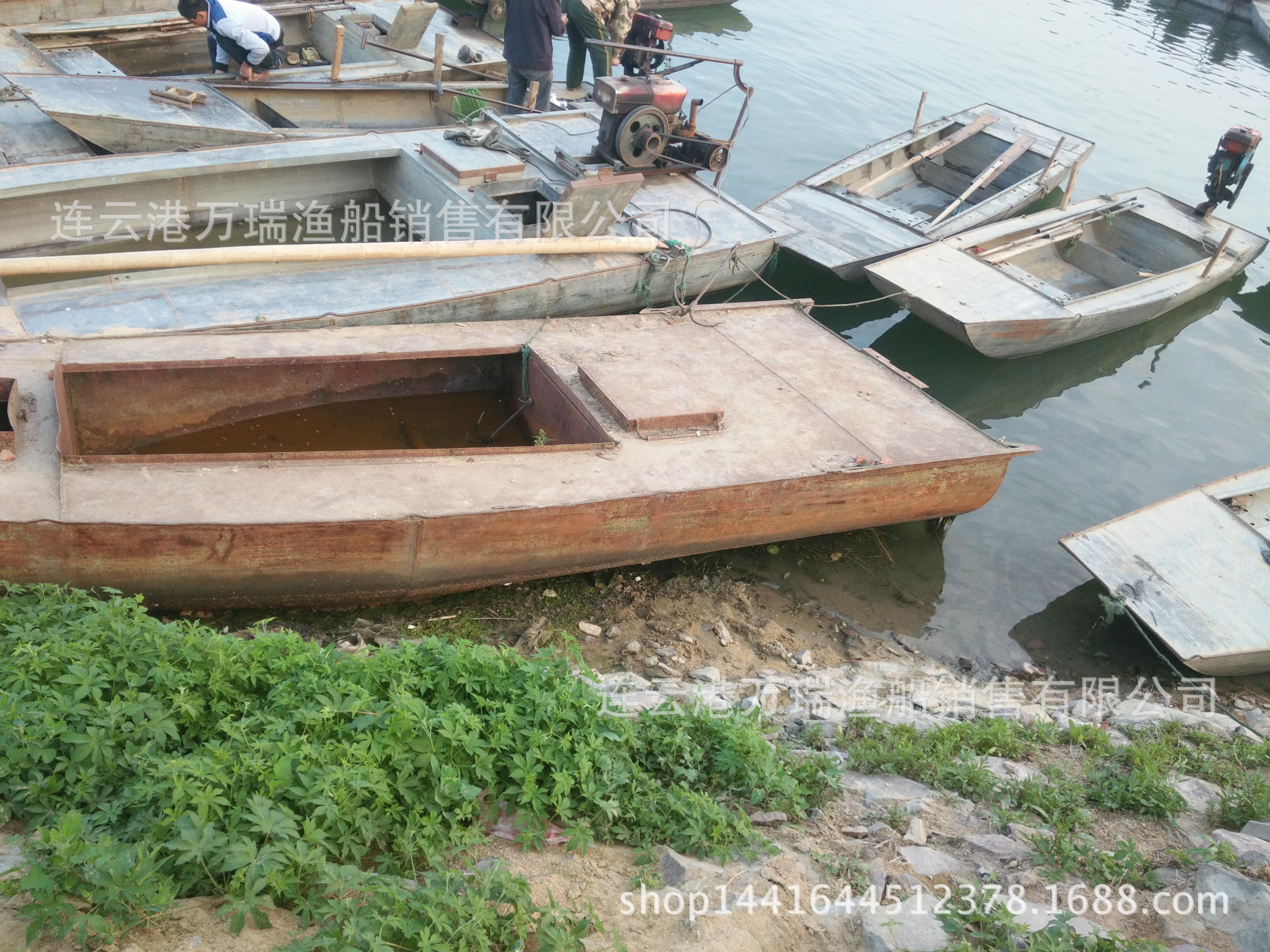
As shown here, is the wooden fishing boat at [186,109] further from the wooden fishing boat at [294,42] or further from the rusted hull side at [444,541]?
the rusted hull side at [444,541]

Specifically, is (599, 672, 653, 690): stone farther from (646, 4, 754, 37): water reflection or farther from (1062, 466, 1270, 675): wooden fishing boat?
(646, 4, 754, 37): water reflection

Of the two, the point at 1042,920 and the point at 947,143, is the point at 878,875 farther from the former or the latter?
the point at 947,143

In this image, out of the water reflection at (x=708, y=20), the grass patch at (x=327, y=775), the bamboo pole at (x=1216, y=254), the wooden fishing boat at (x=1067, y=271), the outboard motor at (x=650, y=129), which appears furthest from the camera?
the water reflection at (x=708, y=20)

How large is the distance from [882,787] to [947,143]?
9.82 metres

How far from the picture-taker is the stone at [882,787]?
13.9 ft

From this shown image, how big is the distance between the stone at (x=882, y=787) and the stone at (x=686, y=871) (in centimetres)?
103

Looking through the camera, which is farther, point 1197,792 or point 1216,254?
point 1216,254

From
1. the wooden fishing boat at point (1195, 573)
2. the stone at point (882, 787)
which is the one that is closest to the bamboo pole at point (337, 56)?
the wooden fishing boat at point (1195, 573)

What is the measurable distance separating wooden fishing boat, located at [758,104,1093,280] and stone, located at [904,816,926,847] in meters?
6.20

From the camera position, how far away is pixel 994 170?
11.3m

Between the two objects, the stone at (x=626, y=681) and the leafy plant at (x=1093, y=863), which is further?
the stone at (x=626, y=681)

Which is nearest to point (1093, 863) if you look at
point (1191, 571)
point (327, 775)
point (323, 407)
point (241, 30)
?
point (327, 775)

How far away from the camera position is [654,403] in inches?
236

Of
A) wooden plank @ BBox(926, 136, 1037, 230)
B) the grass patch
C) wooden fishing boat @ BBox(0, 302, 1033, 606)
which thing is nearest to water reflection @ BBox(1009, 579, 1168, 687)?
wooden fishing boat @ BBox(0, 302, 1033, 606)
